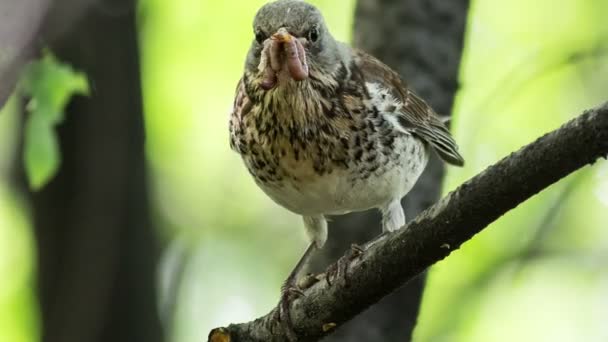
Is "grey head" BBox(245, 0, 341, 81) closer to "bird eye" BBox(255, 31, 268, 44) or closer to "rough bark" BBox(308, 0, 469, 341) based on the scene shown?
"bird eye" BBox(255, 31, 268, 44)

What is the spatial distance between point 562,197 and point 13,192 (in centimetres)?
392

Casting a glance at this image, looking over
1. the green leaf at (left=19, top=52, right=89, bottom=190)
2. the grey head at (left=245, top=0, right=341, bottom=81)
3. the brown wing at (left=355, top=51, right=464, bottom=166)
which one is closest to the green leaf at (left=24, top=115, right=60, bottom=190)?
the green leaf at (left=19, top=52, right=89, bottom=190)

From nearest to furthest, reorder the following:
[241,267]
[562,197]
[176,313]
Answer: [176,313]
[562,197]
[241,267]

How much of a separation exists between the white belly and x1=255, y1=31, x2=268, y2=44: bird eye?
0.69m

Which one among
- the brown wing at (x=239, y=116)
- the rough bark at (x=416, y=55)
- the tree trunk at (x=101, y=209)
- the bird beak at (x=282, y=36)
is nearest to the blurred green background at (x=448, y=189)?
the tree trunk at (x=101, y=209)

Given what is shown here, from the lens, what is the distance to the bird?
14.8 ft

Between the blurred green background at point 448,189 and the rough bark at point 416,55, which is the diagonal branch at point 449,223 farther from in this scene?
the blurred green background at point 448,189

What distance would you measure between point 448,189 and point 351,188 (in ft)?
11.1

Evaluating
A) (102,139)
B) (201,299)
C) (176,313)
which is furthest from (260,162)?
(201,299)

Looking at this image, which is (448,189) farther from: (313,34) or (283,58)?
(283,58)

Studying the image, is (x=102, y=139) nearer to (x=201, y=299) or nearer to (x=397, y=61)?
(x=397, y=61)

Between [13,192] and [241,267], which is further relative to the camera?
[241,267]

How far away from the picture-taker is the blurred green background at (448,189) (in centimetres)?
801

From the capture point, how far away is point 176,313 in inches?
270
